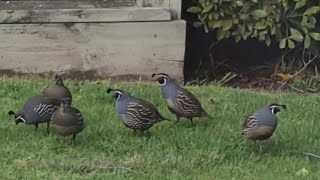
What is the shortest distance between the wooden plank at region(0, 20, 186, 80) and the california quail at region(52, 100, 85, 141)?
251cm

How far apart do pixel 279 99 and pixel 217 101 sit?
0.65 m

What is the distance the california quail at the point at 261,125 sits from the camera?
7.51m

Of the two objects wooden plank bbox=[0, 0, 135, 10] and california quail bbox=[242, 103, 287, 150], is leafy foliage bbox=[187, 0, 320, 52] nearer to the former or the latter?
wooden plank bbox=[0, 0, 135, 10]

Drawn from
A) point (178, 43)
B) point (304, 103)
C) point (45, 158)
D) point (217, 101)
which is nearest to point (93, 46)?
point (178, 43)

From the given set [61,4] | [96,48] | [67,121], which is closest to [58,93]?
[67,121]

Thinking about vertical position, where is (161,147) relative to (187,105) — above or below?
below

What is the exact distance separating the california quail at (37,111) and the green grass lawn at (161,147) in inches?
4.9

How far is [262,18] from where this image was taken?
10.2 m

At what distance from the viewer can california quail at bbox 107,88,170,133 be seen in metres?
7.79

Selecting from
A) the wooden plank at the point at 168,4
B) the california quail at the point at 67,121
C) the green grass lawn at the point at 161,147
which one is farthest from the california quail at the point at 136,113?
the wooden plank at the point at 168,4

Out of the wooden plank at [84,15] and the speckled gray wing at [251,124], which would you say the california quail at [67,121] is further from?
the wooden plank at [84,15]

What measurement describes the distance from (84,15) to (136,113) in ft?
8.10

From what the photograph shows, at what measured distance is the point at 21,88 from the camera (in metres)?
9.27

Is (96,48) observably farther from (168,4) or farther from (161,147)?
(161,147)
